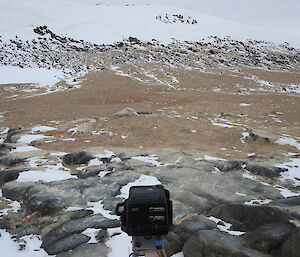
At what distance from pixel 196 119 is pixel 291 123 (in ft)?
16.2

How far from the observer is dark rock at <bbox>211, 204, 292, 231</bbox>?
4371 mm

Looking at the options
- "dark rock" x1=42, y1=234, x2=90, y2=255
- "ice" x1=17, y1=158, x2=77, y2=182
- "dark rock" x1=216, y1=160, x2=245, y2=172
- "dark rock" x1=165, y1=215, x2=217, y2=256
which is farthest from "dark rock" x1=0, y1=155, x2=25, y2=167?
"dark rock" x1=165, y1=215, x2=217, y2=256

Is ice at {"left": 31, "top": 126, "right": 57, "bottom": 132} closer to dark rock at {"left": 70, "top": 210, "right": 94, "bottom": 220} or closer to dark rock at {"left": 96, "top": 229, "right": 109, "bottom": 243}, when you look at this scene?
dark rock at {"left": 70, "top": 210, "right": 94, "bottom": 220}

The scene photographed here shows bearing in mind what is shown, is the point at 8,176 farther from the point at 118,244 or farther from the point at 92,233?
the point at 118,244

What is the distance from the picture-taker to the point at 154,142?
1138 centimetres

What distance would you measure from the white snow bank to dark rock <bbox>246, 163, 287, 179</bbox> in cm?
2739

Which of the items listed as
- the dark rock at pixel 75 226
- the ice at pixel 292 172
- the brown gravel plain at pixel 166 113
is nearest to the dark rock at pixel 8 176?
the brown gravel plain at pixel 166 113

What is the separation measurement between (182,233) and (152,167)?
344 centimetres

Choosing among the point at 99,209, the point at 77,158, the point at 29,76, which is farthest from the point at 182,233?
the point at 29,76

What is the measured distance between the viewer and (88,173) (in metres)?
7.87

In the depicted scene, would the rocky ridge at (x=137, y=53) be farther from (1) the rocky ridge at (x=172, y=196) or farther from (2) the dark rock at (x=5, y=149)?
(1) the rocky ridge at (x=172, y=196)

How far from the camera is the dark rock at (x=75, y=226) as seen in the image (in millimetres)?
5219

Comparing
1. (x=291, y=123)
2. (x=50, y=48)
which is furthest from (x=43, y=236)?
(x=50, y=48)

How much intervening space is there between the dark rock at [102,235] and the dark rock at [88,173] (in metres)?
2.71
